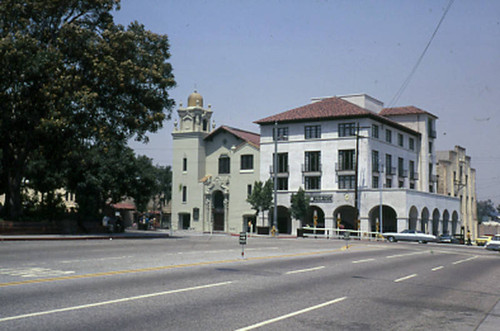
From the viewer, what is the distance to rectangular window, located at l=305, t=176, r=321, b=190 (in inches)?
2813

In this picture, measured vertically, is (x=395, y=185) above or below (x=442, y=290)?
above

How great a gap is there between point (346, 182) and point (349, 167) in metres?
1.89

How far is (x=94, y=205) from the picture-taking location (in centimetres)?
4972

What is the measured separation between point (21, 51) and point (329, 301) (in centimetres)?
2659

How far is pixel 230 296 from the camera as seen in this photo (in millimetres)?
11633

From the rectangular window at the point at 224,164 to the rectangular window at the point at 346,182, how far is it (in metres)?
17.3

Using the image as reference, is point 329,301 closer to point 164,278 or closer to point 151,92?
point 164,278

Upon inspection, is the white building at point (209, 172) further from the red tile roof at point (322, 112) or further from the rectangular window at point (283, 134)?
the red tile roof at point (322, 112)

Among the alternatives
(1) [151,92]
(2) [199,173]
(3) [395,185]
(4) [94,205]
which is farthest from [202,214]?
(1) [151,92]

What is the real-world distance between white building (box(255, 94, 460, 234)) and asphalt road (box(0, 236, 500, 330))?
4711cm

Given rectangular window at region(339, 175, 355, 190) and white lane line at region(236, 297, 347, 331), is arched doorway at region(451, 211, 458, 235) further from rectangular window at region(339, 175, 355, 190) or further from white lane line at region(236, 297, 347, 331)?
white lane line at region(236, 297, 347, 331)

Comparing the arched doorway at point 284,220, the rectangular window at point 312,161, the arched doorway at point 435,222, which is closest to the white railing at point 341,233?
the arched doorway at point 284,220

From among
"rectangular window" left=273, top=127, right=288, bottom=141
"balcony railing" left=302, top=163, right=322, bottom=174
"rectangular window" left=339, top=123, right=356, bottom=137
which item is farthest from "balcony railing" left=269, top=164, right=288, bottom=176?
"rectangular window" left=339, top=123, right=356, bottom=137

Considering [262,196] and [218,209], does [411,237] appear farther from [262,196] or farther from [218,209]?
[218,209]
